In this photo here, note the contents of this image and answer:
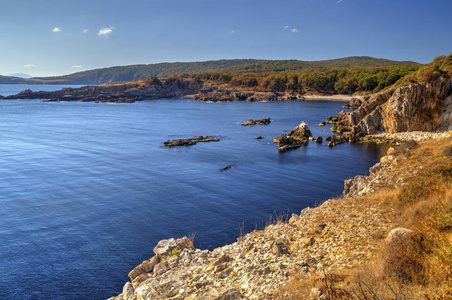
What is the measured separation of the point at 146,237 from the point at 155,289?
10.3m

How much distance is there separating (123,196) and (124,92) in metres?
152

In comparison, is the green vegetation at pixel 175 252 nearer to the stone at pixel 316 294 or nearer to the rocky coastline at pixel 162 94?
the stone at pixel 316 294

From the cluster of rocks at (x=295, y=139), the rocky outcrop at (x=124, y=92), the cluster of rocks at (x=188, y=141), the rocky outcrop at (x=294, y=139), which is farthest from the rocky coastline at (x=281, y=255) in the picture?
the rocky outcrop at (x=124, y=92)

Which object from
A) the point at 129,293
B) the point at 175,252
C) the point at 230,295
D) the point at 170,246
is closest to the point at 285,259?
the point at 230,295

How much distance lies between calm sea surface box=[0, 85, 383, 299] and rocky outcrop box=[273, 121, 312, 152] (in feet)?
5.94

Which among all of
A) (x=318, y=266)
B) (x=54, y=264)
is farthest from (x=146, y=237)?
(x=318, y=266)

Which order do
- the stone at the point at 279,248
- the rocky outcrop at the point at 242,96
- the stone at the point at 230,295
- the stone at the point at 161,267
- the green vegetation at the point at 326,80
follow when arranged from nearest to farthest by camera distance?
the stone at the point at 230,295, the stone at the point at 279,248, the stone at the point at 161,267, the green vegetation at the point at 326,80, the rocky outcrop at the point at 242,96

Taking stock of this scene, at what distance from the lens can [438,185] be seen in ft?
53.0

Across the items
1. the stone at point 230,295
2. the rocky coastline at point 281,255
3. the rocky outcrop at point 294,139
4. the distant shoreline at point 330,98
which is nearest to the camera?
the stone at point 230,295

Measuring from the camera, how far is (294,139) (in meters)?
58.6

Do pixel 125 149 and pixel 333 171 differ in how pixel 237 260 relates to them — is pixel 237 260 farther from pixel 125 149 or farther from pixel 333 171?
pixel 125 149

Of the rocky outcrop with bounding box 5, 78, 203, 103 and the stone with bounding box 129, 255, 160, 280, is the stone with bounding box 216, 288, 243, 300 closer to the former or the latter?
the stone with bounding box 129, 255, 160, 280

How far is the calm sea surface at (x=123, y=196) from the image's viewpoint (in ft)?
65.2

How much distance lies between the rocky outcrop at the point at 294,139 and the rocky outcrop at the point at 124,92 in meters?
109
